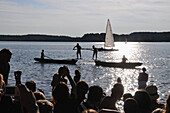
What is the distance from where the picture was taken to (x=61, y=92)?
20.9ft

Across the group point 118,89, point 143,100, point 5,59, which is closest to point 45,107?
point 143,100

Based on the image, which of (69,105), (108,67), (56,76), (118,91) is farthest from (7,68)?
(108,67)

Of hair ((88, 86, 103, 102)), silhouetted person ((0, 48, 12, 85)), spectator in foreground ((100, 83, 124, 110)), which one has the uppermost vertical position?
silhouetted person ((0, 48, 12, 85))

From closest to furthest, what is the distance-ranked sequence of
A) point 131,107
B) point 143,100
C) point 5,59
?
point 131,107 < point 143,100 < point 5,59

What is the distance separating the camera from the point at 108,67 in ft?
152

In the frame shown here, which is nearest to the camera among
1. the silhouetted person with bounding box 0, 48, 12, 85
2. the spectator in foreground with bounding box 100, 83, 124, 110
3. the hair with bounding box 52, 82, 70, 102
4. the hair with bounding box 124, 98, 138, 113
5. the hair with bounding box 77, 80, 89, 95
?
the hair with bounding box 124, 98, 138, 113

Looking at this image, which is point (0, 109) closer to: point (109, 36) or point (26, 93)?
point (26, 93)

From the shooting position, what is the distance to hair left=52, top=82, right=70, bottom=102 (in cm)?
633

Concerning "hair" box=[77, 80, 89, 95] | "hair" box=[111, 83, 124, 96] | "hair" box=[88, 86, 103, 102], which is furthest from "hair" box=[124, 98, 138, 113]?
"hair" box=[77, 80, 89, 95]

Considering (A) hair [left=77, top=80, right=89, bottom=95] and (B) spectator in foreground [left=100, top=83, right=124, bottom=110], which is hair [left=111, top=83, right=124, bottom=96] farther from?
(A) hair [left=77, top=80, right=89, bottom=95]

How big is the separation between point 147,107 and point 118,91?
3.20ft

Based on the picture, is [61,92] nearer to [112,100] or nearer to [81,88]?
[81,88]

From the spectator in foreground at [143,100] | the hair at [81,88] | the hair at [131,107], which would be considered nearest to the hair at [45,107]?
the hair at [131,107]

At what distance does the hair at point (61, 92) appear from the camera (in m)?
6.33
